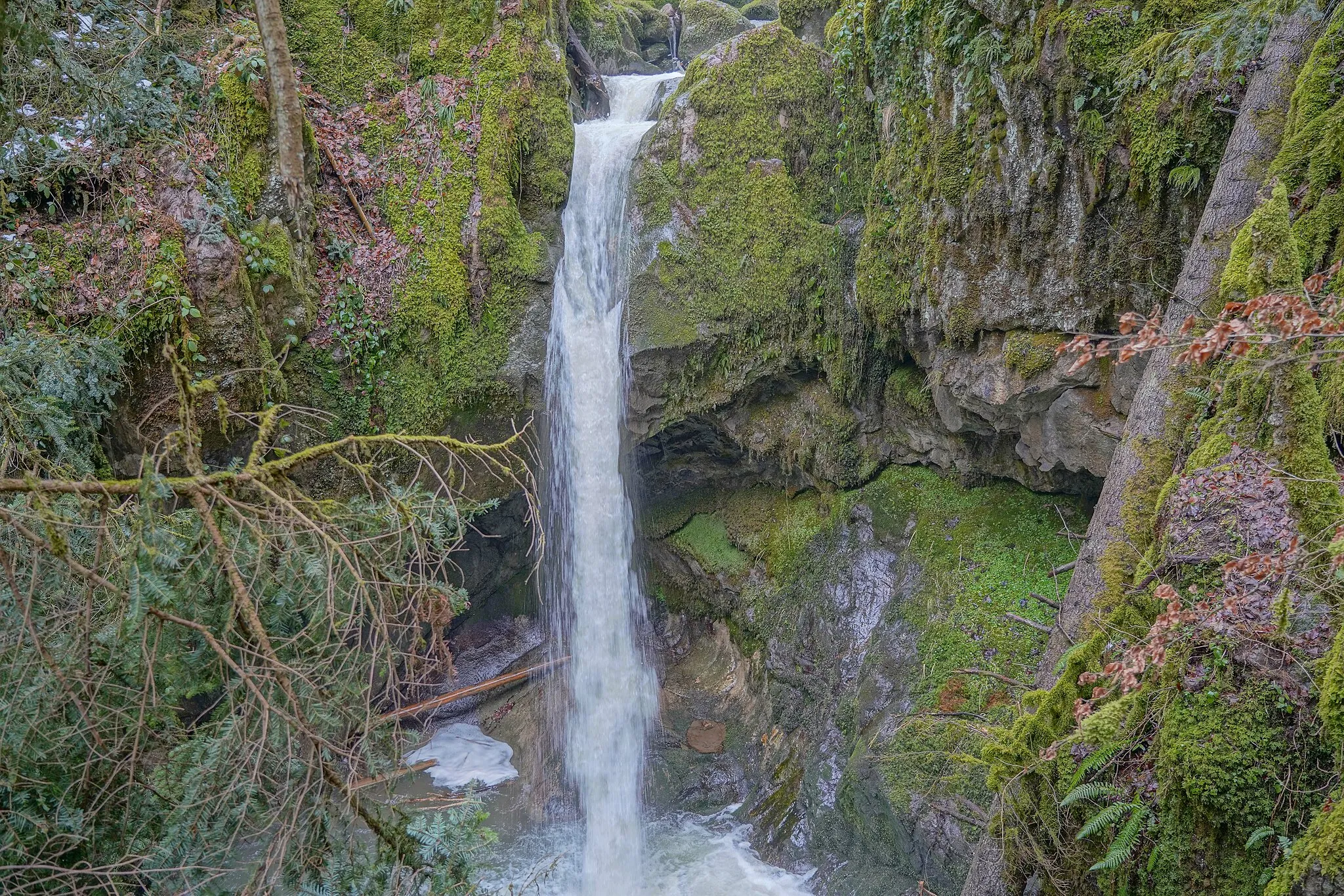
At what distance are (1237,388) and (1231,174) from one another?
1455mm

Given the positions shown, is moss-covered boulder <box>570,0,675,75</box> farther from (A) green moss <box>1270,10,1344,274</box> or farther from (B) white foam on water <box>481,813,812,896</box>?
(B) white foam on water <box>481,813,812,896</box>

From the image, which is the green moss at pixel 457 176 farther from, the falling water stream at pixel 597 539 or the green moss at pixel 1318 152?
the green moss at pixel 1318 152

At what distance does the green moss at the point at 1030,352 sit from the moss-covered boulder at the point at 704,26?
44.1 feet

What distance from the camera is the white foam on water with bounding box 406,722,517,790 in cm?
861

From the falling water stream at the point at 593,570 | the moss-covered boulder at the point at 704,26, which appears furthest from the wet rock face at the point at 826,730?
the moss-covered boulder at the point at 704,26

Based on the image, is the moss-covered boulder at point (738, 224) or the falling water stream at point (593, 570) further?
the moss-covered boulder at point (738, 224)

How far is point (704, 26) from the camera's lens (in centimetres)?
1680

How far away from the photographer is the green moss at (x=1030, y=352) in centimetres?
610

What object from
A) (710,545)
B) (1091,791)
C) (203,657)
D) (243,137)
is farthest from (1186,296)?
(243,137)

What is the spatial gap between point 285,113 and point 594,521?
5682mm

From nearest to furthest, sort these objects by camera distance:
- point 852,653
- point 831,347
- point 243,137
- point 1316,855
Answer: point 1316,855 < point 852,653 < point 243,137 < point 831,347

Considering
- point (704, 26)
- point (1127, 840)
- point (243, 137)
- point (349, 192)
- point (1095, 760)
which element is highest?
point (704, 26)

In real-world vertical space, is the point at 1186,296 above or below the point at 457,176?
below

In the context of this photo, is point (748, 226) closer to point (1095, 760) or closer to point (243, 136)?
point (243, 136)
